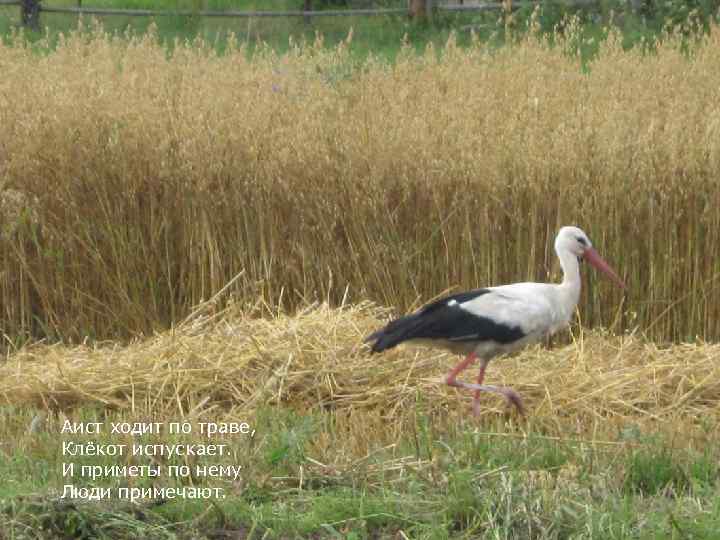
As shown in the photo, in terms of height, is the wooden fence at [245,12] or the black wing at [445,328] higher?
the wooden fence at [245,12]

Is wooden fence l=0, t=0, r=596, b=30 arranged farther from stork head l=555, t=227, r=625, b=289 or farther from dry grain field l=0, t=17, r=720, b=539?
stork head l=555, t=227, r=625, b=289

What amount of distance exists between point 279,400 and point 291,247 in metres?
1.50

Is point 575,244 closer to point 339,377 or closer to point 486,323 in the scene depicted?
point 486,323

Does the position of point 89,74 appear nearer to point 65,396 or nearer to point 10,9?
point 65,396

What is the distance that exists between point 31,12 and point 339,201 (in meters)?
10.6

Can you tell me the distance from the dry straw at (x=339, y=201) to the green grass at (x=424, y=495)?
2.15 m

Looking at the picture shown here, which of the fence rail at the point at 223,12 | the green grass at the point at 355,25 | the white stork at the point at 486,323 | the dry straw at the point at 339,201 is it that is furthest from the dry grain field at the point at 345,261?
the fence rail at the point at 223,12

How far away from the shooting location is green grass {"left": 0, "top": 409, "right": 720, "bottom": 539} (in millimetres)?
3799

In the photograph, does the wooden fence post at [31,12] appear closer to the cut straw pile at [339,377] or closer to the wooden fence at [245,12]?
the wooden fence at [245,12]

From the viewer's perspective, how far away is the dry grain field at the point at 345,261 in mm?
4660

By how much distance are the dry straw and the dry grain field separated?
0.01 meters

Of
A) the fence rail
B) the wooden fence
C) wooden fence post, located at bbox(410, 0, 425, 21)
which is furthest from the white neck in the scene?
the fence rail

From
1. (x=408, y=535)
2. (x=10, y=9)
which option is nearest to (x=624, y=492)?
(x=408, y=535)

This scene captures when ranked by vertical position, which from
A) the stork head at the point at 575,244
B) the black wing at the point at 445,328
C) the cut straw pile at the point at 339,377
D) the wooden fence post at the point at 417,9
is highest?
the wooden fence post at the point at 417,9
